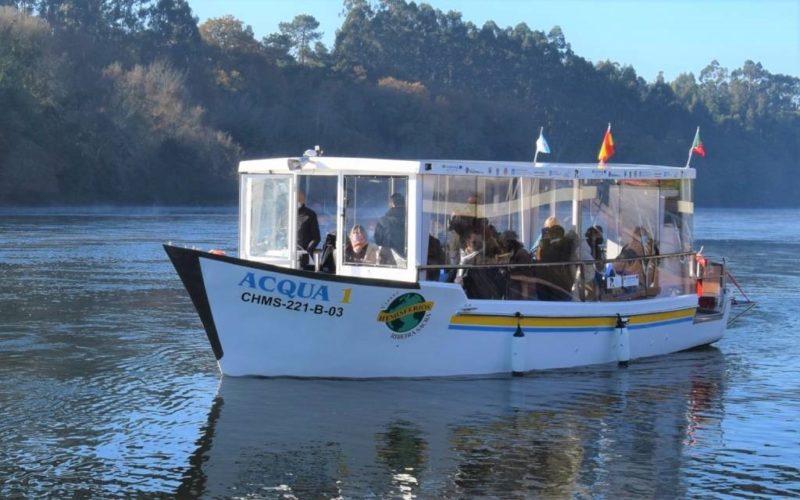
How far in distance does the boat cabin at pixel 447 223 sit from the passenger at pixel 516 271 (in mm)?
12

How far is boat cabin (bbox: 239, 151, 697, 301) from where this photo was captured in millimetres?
13891

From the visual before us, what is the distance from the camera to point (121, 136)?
72.0 meters

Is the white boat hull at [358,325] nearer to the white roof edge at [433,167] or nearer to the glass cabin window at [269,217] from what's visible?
the white roof edge at [433,167]

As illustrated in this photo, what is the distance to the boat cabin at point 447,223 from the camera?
13.9 m

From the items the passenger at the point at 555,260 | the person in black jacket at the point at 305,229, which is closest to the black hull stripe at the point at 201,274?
the person in black jacket at the point at 305,229

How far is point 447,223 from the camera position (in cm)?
1410

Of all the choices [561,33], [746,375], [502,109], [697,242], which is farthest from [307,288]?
[561,33]

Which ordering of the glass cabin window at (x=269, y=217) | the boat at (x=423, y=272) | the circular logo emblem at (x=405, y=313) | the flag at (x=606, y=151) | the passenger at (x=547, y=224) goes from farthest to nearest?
the flag at (x=606, y=151) < the passenger at (x=547, y=224) < the glass cabin window at (x=269, y=217) < the circular logo emblem at (x=405, y=313) < the boat at (x=423, y=272)

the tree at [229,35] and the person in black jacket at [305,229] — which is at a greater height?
the tree at [229,35]

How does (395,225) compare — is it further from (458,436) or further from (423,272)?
(458,436)

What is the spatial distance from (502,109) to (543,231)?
4170 inches

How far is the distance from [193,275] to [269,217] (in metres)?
1.83

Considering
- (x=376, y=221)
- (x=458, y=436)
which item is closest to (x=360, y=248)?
(x=376, y=221)

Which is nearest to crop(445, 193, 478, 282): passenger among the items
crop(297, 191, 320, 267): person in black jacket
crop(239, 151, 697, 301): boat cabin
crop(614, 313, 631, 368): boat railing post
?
crop(239, 151, 697, 301): boat cabin
